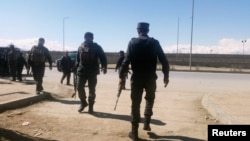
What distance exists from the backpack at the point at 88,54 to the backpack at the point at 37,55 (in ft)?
8.85

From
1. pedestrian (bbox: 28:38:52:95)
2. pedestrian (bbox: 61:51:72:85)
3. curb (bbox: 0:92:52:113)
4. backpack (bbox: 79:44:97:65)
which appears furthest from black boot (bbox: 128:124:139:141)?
pedestrian (bbox: 61:51:72:85)

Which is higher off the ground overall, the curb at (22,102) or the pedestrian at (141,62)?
the pedestrian at (141,62)

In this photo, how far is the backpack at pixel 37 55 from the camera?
10375 millimetres

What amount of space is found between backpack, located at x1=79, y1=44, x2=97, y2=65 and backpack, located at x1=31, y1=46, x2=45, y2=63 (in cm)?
270

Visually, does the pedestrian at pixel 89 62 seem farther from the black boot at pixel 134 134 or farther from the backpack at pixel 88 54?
the black boot at pixel 134 134

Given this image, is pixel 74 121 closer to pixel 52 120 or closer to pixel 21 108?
pixel 52 120

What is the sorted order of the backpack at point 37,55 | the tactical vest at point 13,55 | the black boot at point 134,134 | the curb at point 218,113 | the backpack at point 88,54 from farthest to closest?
the tactical vest at point 13,55 → the backpack at point 37,55 → the backpack at point 88,54 → the curb at point 218,113 → the black boot at point 134,134

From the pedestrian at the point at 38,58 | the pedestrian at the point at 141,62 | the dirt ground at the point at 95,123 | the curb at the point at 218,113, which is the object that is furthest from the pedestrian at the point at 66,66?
the pedestrian at the point at 141,62

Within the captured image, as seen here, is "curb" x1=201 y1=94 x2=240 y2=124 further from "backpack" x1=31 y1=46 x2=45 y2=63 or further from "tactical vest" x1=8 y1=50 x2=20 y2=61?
"tactical vest" x1=8 y1=50 x2=20 y2=61

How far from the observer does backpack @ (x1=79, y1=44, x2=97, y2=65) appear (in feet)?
26.6

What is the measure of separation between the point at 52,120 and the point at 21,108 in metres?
1.73

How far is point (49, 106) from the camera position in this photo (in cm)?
910

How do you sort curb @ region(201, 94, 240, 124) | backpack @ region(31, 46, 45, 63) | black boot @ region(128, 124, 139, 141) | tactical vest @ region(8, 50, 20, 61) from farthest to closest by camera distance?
tactical vest @ region(8, 50, 20, 61) → backpack @ region(31, 46, 45, 63) → curb @ region(201, 94, 240, 124) → black boot @ region(128, 124, 139, 141)

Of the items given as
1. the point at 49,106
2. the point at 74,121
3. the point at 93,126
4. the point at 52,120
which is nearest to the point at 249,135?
the point at 93,126
